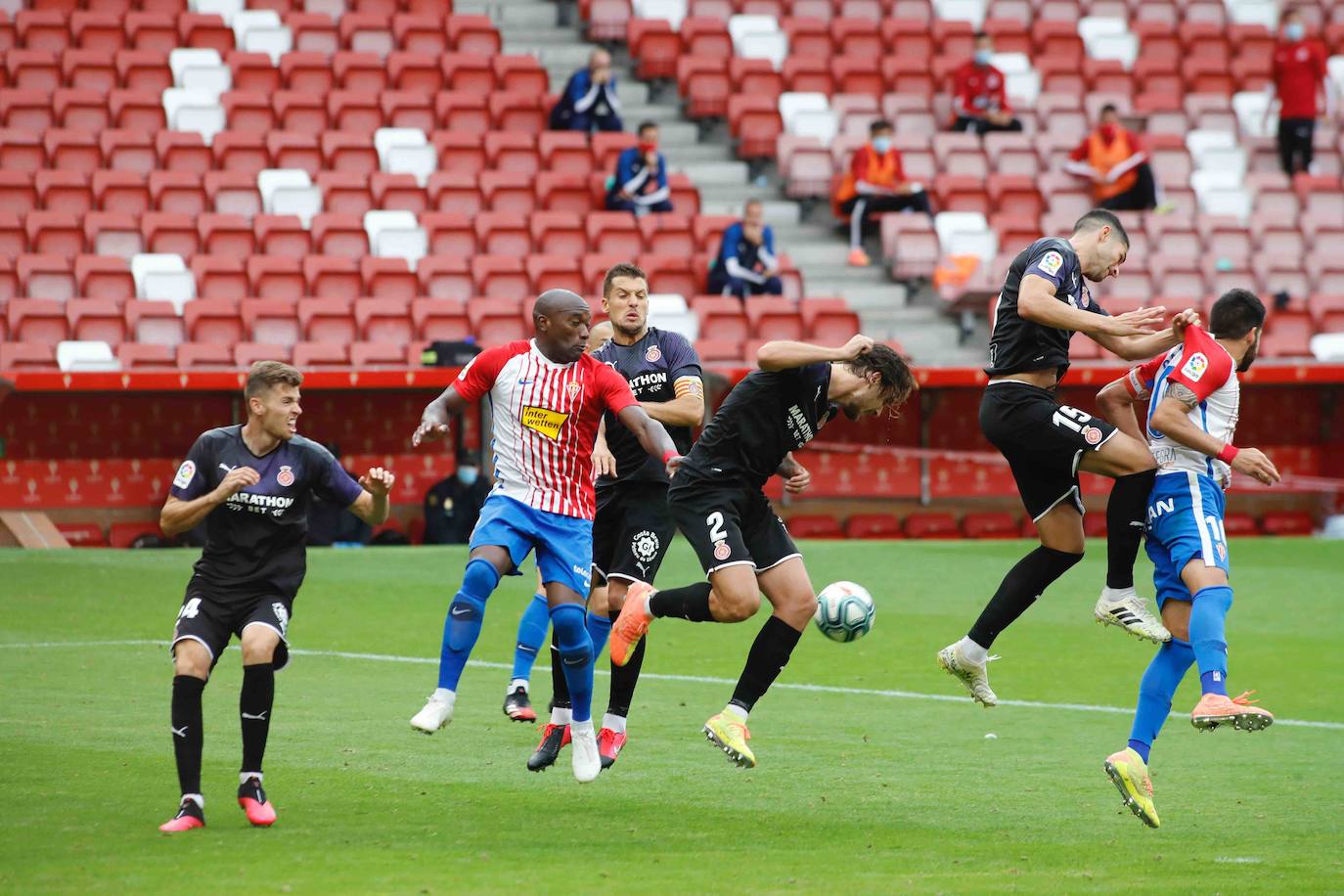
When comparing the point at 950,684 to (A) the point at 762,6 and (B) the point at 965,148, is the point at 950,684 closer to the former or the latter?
(B) the point at 965,148

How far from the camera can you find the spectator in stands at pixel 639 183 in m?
21.9

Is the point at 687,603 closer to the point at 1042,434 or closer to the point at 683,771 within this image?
the point at 683,771

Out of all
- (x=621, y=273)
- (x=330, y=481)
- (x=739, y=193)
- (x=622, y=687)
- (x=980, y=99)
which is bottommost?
(x=622, y=687)

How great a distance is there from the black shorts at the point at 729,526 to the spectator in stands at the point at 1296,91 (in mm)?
18701

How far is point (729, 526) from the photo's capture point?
8.41 m

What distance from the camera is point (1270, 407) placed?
22.3 meters

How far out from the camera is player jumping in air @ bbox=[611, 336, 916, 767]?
323 inches

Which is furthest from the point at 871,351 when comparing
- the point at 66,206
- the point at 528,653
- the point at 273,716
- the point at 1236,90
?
the point at 1236,90

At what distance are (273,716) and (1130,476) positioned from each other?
15.9ft

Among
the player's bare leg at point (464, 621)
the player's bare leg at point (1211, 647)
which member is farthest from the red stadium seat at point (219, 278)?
the player's bare leg at point (1211, 647)

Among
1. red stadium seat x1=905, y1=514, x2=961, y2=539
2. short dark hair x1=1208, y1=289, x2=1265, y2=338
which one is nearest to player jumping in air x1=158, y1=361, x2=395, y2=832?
short dark hair x1=1208, y1=289, x2=1265, y2=338

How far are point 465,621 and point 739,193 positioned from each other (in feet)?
54.5

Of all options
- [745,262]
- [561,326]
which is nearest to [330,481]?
[561,326]

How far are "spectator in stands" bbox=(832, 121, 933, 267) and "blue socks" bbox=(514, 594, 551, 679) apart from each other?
1390 cm
